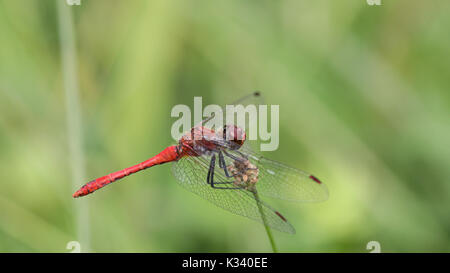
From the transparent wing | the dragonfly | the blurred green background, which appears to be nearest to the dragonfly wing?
the dragonfly

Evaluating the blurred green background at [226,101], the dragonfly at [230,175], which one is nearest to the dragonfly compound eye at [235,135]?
the dragonfly at [230,175]

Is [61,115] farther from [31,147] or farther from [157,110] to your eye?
[157,110]

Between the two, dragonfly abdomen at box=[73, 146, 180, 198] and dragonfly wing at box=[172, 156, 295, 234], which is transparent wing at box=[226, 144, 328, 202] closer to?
dragonfly wing at box=[172, 156, 295, 234]

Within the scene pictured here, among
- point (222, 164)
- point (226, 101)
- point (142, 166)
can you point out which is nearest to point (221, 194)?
point (222, 164)

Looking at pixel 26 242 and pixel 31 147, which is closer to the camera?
pixel 26 242

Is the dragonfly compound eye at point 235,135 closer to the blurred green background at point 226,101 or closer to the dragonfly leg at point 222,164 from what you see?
the dragonfly leg at point 222,164

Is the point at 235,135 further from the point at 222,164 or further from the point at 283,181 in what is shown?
the point at 283,181

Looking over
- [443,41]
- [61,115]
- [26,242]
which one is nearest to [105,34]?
[61,115]
